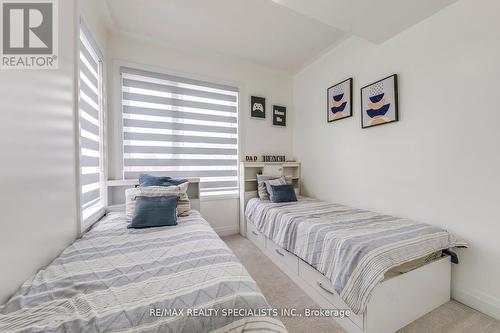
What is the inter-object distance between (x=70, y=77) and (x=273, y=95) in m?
2.74

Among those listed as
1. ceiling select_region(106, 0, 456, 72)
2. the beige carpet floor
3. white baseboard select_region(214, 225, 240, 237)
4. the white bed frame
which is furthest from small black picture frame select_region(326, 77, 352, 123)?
white baseboard select_region(214, 225, 240, 237)

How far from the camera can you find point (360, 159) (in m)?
2.44

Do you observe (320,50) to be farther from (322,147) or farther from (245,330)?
(245,330)

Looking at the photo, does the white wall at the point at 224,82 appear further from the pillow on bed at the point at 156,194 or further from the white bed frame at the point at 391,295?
the white bed frame at the point at 391,295

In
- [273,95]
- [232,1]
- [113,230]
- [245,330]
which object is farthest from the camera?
[273,95]

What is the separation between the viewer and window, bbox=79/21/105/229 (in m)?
1.75

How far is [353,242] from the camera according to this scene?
139 centimetres

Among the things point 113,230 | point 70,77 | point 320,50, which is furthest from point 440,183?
point 70,77

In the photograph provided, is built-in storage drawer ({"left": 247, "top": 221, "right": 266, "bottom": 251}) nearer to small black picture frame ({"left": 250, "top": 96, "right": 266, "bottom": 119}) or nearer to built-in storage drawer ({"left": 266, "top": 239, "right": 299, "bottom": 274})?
built-in storage drawer ({"left": 266, "top": 239, "right": 299, "bottom": 274})

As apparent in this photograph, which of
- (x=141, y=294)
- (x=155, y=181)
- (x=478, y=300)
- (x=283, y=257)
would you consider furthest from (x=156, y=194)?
(x=478, y=300)

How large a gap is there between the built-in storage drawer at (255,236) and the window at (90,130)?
1.84 m

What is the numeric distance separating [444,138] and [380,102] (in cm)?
71

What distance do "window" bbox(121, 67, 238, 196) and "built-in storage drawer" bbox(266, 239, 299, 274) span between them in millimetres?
1137

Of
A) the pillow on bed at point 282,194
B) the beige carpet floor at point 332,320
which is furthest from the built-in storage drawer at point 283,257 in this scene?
the pillow on bed at point 282,194
